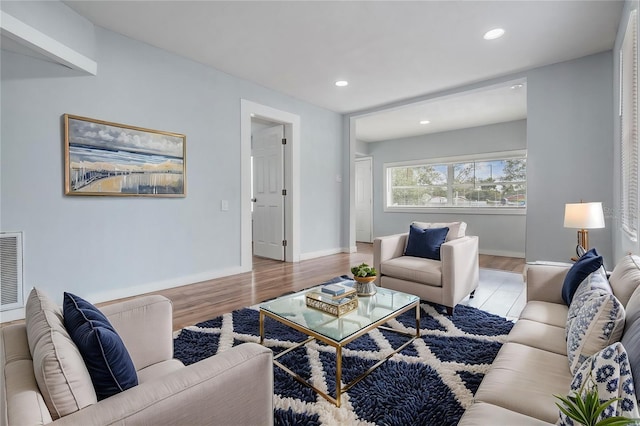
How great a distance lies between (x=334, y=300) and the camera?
78.0 inches

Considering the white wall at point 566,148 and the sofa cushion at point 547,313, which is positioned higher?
the white wall at point 566,148

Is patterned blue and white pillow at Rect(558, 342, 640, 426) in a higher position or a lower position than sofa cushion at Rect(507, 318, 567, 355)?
higher

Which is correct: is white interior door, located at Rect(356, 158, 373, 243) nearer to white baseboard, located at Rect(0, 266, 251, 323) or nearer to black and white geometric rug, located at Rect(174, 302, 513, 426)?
white baseboard, located at Rect(0, 266, 251, 323)

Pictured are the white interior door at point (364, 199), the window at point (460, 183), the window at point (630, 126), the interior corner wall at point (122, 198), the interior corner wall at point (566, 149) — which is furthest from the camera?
the white interior door at point (364, 199)

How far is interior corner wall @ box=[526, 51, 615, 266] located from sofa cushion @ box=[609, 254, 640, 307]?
2401 mm

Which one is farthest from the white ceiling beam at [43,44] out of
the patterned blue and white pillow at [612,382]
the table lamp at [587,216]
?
the table lamp at [587,216]

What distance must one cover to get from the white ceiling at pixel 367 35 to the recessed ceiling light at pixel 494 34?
0.05 metres

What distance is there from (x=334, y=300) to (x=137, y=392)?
4.33 ft

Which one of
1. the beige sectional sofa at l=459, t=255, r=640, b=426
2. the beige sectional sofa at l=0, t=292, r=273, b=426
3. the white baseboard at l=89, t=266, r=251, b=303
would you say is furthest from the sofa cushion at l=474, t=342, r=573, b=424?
the white baseboard at l=89, t=266, r=251, b=303

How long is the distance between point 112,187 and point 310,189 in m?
2.95

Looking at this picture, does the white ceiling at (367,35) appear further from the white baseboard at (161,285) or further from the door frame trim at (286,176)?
the white baseboard at (161,285)

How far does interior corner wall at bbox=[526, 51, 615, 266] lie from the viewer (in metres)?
3.45

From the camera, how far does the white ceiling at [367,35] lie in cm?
268

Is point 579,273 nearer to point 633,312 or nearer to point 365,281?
point 633,312
